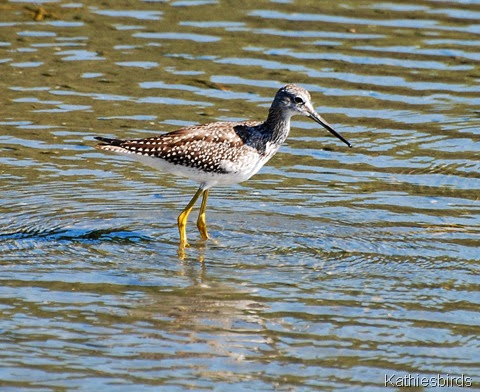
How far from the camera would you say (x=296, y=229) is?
11828 millimetres

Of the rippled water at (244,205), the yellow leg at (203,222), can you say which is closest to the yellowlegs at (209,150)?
the yellow leg at (203,222)

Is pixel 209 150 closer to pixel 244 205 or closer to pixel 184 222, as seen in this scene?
pixel 184 222

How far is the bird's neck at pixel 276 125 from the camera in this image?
1201 centimetres

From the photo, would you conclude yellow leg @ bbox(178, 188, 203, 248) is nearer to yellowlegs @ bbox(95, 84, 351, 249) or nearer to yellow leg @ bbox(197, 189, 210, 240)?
yellowlegs @ bbox(95, 84, 351, 249)

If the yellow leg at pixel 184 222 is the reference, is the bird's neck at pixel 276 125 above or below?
above

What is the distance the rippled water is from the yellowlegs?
0.59 m

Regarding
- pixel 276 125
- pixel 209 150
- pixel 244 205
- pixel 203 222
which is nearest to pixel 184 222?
pixel 203 222

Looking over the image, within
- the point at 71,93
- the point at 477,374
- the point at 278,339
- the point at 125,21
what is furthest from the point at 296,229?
the point at 125,21

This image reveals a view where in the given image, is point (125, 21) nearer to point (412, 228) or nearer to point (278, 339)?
point (412, 228)

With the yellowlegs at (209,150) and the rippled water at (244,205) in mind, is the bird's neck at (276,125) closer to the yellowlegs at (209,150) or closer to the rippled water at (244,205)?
the yellowlegs at (209,150)

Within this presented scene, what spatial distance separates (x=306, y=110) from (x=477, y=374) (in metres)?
4.41

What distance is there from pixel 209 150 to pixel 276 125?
35.6 inches

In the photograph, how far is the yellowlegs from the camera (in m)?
11.5

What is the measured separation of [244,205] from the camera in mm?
12602
